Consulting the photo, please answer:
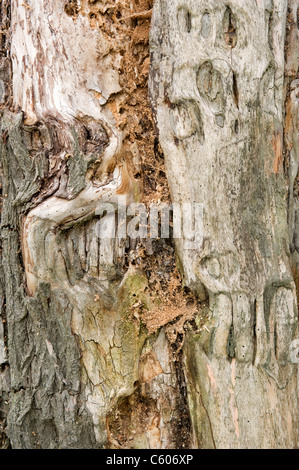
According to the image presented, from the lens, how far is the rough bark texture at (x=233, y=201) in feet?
5.50

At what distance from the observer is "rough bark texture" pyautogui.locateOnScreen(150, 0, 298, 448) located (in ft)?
5.50

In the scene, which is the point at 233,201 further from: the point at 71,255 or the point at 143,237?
the point at 71,255

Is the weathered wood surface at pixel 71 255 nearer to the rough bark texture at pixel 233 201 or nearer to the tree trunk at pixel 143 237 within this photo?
the tree trunk at pixel 143 237

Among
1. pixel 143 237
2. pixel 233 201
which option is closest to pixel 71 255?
pixel 143 237

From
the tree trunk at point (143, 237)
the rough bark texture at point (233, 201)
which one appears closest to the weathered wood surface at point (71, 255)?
the tree trunk at point (143, 237)

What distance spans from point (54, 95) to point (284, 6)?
0.98 metres

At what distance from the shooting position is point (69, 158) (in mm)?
1696

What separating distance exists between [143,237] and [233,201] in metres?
0.39

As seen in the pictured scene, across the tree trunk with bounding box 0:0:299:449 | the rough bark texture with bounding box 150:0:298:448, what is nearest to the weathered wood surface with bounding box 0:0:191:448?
the tree trunk with bounding box 0:0:299:449

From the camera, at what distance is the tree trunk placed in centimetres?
169

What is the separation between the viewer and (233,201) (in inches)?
67.4

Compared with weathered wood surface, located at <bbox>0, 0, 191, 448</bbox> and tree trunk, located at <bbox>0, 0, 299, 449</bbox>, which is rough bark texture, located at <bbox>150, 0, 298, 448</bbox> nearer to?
tree trunk, located at <bbox>0, 0, 299, 449</bbox>

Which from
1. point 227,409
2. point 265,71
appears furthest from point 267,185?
point 227,409

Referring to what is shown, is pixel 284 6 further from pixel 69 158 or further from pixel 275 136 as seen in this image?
pixel 69 158
